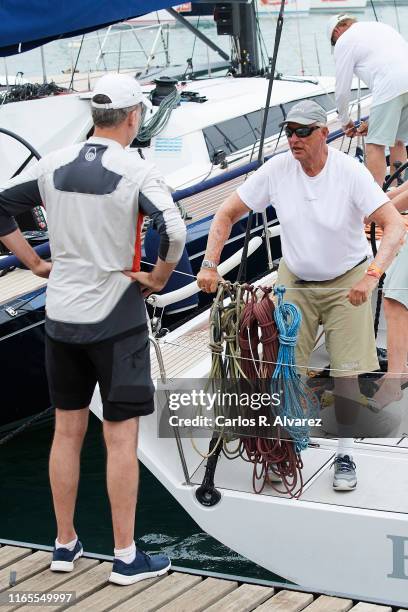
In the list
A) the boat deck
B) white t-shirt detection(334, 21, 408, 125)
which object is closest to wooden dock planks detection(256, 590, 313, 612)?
the boat deck

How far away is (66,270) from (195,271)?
12.1 feet

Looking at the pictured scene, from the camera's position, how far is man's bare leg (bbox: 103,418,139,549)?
12.0ft

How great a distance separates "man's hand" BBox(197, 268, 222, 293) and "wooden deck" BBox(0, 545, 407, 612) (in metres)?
1.10

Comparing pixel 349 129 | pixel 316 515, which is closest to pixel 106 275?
pixel 316 515

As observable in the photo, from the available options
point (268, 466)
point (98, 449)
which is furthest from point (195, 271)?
point (268, 466)

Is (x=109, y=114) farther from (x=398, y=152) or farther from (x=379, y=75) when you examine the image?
(x=398, y=152)

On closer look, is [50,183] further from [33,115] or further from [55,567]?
[33,115]

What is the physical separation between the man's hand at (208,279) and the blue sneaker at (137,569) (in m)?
1.07

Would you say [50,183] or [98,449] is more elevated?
[50,183]

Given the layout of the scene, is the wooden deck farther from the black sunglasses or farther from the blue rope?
the black sunglasses

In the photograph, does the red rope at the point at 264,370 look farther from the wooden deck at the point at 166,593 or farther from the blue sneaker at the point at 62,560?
the blue sneaker at the point at 62,560

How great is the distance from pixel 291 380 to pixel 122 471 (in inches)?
35.4

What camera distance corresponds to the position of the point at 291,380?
4.27 metres

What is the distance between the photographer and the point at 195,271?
7312 mm
